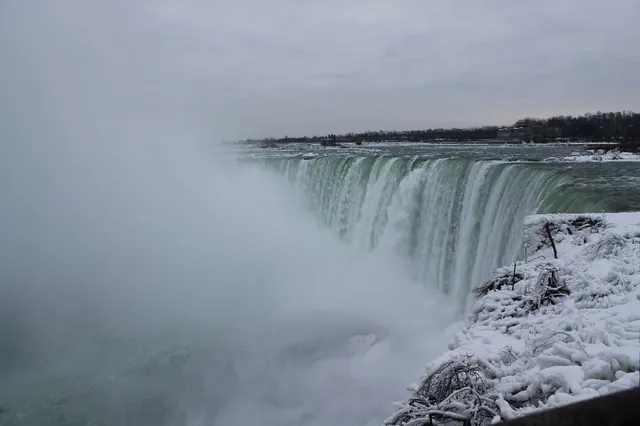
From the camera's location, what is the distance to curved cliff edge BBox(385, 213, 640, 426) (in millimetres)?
2754

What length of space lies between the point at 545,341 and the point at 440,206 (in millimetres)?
9507

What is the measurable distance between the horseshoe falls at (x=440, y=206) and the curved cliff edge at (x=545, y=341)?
8.49ft

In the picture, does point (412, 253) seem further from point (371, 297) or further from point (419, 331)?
point (419, 331)

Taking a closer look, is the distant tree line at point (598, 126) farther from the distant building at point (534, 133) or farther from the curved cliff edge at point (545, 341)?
the curved cliff edge at point (545, 341)

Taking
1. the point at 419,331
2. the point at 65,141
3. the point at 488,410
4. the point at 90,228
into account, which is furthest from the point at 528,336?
the point at 65,141

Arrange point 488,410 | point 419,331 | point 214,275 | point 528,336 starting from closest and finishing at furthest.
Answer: point 488,410
point 528,336
point 419,331
point 214,275

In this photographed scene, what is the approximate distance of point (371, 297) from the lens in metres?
13.3

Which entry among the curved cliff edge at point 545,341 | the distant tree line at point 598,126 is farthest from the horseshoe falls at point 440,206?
the distant tree line at point 598,126

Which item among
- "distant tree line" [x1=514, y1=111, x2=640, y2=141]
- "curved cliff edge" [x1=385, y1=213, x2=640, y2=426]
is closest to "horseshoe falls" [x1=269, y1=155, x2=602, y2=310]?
"curved cliff edge" [x1=385, y1=213, x2=640, y2=426]

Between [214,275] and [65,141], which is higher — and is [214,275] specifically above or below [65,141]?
below

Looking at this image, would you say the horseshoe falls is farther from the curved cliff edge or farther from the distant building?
the distant building

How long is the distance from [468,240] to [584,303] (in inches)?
282

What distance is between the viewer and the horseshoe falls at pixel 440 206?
356 inches

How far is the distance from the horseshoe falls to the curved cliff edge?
8.49 ft
